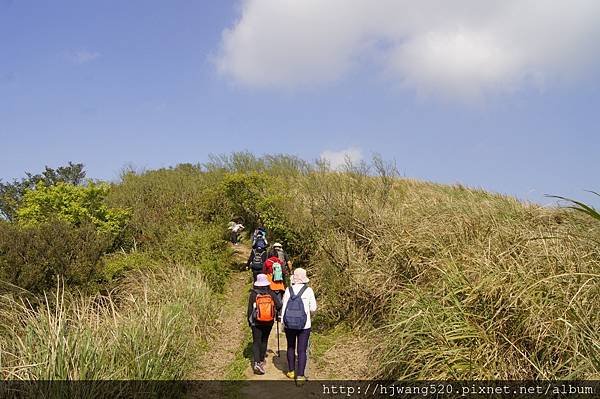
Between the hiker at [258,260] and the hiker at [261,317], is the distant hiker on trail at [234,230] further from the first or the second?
the hiker at [261,317]

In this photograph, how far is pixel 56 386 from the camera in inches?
181

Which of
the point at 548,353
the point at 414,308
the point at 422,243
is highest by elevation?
the point at 422,243

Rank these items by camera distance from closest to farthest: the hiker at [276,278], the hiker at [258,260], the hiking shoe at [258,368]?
the hiking shoe at [258,368]
the hiker at [276,278]
the hiker at [258,260]

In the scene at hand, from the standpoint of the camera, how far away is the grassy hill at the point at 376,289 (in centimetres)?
498

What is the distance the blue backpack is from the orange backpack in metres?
0.42

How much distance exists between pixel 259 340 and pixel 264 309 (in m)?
0.71

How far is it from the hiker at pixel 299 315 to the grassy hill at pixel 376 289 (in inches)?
42.6

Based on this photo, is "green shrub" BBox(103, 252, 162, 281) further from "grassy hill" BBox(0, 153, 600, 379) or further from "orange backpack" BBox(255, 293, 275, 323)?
"orange backpack" BBox(255, 293, 275, 323)

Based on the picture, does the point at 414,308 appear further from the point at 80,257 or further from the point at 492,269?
the point at 80,257

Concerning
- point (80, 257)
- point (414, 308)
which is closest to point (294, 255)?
point (80, 257)

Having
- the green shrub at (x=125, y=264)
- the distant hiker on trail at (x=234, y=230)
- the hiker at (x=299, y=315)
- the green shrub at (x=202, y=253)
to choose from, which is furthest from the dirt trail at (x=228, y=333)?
the distant hiker on trail at (x=234, y=230)

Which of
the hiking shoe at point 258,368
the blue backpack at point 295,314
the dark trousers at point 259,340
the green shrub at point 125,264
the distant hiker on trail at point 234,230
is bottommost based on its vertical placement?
the hiking shoe at point 258,368

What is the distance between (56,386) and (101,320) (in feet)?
5.47

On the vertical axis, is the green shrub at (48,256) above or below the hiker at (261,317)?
above
